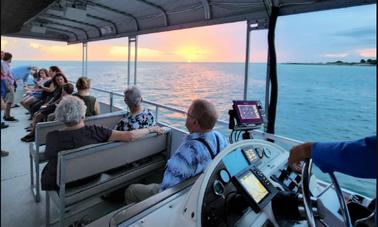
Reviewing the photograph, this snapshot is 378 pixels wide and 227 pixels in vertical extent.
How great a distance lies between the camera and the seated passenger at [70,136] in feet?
6.21

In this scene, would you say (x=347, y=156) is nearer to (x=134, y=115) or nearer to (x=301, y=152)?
(x=301, y=152)

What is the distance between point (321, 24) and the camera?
3334mm

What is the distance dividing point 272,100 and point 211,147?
3.95ft

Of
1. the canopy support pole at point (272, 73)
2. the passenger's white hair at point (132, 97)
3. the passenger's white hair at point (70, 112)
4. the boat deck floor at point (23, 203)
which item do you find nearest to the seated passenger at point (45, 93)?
the boat deck floor at point (23, 203)

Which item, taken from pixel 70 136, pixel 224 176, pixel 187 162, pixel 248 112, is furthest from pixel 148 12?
pixel 224 176

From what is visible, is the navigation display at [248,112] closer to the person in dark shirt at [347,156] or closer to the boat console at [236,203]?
the boat console at [236,203]

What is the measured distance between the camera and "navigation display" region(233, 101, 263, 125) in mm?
1758

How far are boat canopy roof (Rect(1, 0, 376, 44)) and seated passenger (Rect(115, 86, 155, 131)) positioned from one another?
3.51 ft

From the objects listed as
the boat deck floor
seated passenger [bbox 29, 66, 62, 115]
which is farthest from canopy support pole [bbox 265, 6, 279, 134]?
seated passenger [bbox 29, 66, 62, 115]

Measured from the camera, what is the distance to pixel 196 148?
1.45 m

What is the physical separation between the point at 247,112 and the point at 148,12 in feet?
8.14

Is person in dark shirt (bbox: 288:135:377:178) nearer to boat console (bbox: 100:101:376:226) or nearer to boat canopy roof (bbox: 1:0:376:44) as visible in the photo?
boat console (bbox: 100:101:376:226)

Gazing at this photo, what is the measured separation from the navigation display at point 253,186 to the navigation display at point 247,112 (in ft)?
2.10

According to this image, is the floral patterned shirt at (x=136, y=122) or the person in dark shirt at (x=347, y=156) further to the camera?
the floral patterned shirt at (x=136, y=122)
